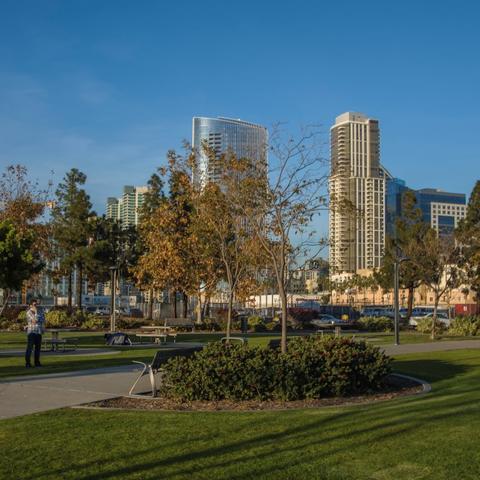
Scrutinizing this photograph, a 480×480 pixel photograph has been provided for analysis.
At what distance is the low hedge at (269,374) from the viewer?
10.5 meters

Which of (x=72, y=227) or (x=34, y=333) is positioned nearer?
(x=34, y=333)

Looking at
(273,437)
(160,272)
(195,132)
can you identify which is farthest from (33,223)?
(273,437)

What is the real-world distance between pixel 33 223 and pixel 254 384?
36.9 meters

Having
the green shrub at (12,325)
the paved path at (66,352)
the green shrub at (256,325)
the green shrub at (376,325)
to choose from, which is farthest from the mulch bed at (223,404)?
the green shrub at (376,325)

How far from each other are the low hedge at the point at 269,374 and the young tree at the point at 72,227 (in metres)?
36.8

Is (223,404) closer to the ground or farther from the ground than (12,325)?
farther from the ground

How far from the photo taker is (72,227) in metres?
47.8

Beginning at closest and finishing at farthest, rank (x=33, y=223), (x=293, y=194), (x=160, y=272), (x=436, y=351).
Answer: (x=293, y=194)
(x=436, y=351)
(x=160, y=272)
(x=33, y=223)

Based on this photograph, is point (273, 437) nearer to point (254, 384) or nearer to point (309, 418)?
point (309, 418)

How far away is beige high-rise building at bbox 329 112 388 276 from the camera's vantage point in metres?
17.0

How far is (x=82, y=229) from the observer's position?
156 feet

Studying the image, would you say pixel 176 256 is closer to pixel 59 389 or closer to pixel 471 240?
pixel 471 240

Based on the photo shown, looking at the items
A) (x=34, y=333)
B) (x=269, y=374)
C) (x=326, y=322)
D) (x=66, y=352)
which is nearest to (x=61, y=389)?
(x=269, y=374)

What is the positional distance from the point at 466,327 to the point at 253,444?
97.6 ft
